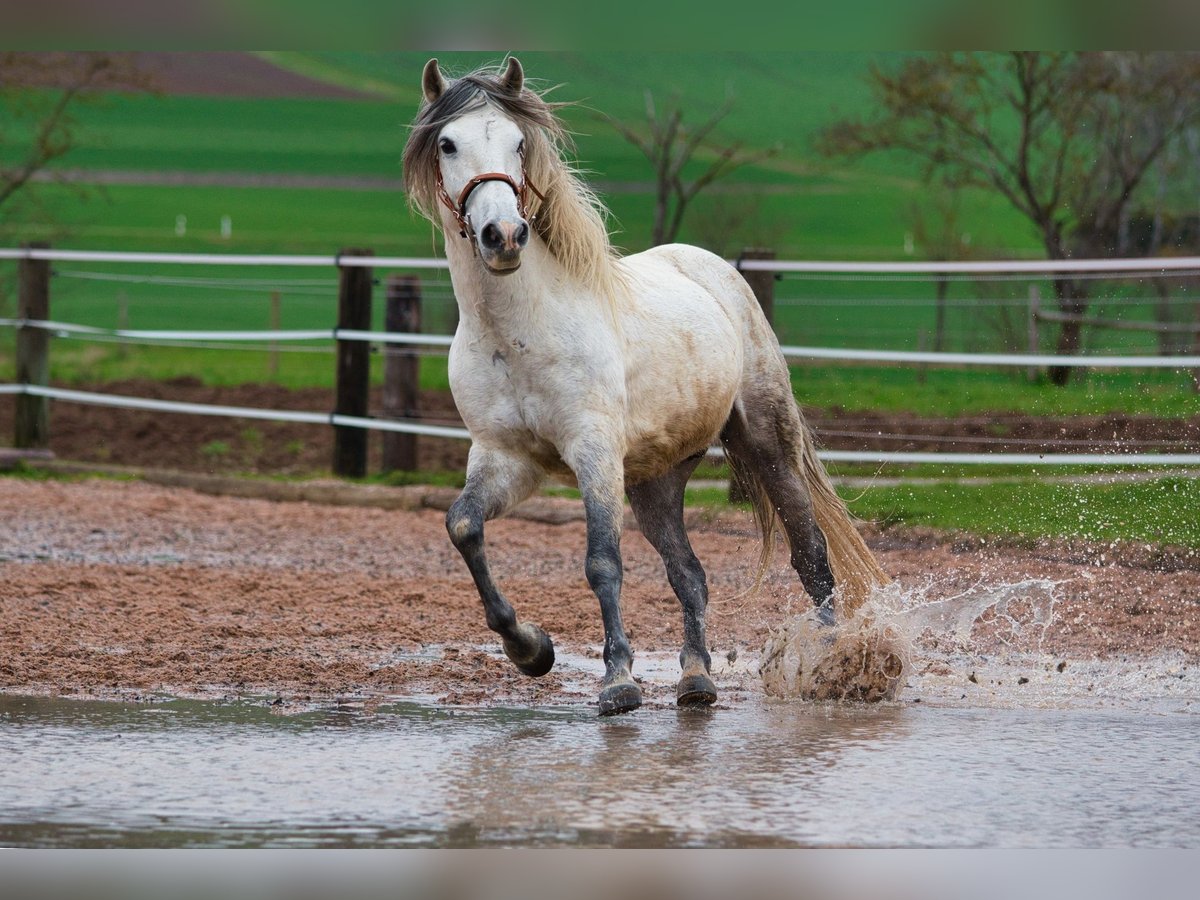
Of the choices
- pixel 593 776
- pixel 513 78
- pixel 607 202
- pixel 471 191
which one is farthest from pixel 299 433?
pixel 607 202

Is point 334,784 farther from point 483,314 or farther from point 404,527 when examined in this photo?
point 404,527

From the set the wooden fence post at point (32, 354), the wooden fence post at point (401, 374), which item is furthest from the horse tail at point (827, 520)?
the wooden fence post at point (32, 354)

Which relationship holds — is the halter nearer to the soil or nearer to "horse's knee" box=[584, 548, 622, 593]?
"horse's knee" box=[584, 548, 622, 593]

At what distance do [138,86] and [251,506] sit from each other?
9131 mm

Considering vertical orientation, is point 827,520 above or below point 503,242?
below

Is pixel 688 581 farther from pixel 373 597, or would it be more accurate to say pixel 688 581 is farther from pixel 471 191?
pixel 373 597

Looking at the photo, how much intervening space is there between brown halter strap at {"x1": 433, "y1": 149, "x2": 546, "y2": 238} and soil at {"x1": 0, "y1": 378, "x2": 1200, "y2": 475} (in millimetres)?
5209

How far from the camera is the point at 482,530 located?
14.7ft

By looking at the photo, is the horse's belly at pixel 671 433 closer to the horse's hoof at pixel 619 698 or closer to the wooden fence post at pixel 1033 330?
the horse's hoof at pixel 619 698

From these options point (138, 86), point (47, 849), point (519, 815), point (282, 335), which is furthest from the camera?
point (138, 86)

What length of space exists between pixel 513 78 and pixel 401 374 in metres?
6.18

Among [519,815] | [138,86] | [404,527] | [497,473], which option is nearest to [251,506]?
[404,527]

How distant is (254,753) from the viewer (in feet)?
12.6

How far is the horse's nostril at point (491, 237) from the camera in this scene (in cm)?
421
